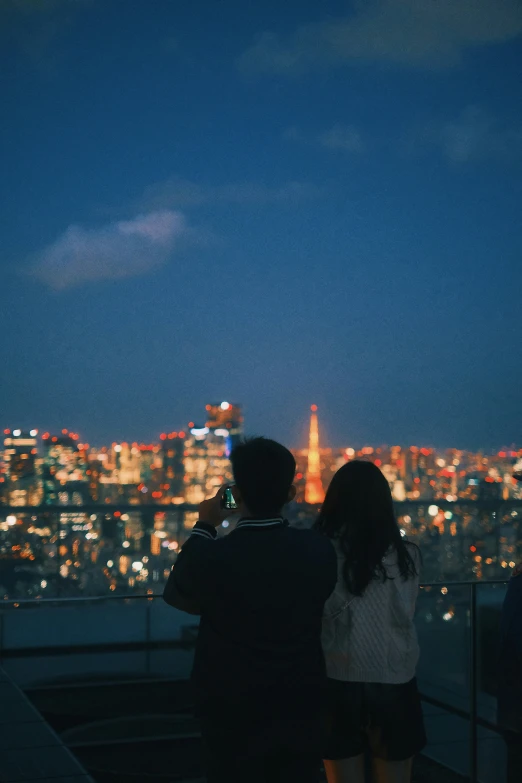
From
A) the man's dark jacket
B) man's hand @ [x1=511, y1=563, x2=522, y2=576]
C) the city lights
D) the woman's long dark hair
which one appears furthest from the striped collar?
the city lights

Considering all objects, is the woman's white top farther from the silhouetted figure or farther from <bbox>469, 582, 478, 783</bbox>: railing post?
<bbox>469, 582, 478, 783</bbox>: railing post

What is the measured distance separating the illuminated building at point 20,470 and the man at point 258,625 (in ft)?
20.9

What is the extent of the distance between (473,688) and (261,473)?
1.88 meters

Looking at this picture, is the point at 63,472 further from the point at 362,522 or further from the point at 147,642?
the point at 362,522

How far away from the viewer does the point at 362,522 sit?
1942 mm

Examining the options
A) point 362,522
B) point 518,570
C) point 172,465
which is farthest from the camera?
point 172,465

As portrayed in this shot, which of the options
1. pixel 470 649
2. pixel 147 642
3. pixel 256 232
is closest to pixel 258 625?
pixel 147 642

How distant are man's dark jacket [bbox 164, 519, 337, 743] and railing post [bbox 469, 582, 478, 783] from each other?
1558 millimetres

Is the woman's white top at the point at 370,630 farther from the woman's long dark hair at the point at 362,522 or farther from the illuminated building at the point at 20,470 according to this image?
the illuminated building at the point at 20,470

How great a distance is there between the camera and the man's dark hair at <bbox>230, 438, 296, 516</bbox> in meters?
1.67

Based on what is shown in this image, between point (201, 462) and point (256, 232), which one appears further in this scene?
point (256, 232)

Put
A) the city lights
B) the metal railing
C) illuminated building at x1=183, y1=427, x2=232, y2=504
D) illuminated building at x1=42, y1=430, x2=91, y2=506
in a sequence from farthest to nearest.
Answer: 1. illuminated building at x1=183, y1=427, x2=232, y2=504
2. illuminated building at x1=42, y1=430, x2=91, y2=506
3. the city lights
4. the metal railing

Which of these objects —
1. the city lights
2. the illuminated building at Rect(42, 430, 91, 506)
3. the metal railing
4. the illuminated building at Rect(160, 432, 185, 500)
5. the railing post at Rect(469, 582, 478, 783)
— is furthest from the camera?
the illuminated building at Rect(160, 432, 185, 500)

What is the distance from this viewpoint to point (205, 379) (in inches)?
1919
